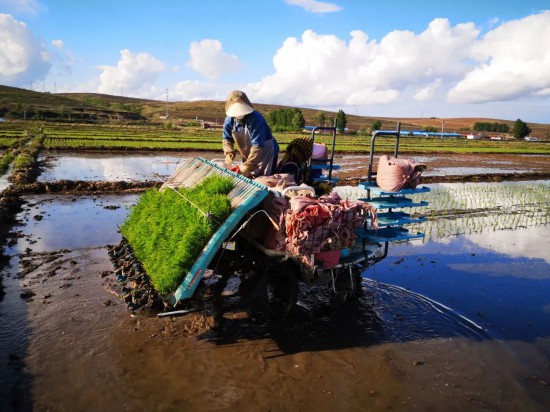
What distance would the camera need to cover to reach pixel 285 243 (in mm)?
4422

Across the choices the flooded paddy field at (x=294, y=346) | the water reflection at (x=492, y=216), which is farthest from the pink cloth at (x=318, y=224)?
the water reflection at (x=492, y=216)

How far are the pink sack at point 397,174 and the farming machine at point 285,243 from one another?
0.29ft

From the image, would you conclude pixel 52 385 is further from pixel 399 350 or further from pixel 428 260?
pixel 428 260

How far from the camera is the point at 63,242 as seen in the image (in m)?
8.50

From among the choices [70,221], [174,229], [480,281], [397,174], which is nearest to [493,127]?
[480,281]

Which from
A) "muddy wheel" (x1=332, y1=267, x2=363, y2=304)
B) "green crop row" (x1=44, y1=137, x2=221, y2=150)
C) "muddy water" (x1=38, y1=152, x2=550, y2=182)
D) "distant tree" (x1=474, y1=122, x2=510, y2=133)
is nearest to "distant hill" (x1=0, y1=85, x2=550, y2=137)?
"distant tree" (x1=474, y1=122, x2=510, y2=133)

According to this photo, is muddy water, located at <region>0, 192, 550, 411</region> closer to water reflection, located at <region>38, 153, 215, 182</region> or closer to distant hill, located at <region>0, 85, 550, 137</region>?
water reflection, located at <region>38, 153, 215, 182</region>

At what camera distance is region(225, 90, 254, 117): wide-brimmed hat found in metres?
5.49

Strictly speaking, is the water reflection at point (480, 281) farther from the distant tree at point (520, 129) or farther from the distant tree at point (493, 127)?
the distant tree at point (493, 127)

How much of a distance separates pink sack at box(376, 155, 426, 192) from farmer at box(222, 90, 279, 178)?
1.57 metres

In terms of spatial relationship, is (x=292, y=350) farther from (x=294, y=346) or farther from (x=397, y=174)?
(x=397, y=174)

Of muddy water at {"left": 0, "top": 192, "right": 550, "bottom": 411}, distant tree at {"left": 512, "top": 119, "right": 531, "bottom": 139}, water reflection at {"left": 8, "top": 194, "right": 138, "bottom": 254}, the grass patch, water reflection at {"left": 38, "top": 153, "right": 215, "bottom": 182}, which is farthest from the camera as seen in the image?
distant tree at {"left": 512, "top": 119, "right": 531, "bottom": 139}

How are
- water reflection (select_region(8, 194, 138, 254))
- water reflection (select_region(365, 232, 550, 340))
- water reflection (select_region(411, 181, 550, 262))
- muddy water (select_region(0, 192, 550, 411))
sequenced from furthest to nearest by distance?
1. water reflection (select_region(411, 181, 550, 262))
2. water reflection (select_region(8, 194, 138, 254))
3. water reflection (select_region(365, 232, 550, 340))
4. muddy water (select_region(0, 192, 550, 411))

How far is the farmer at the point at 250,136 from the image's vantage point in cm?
556
